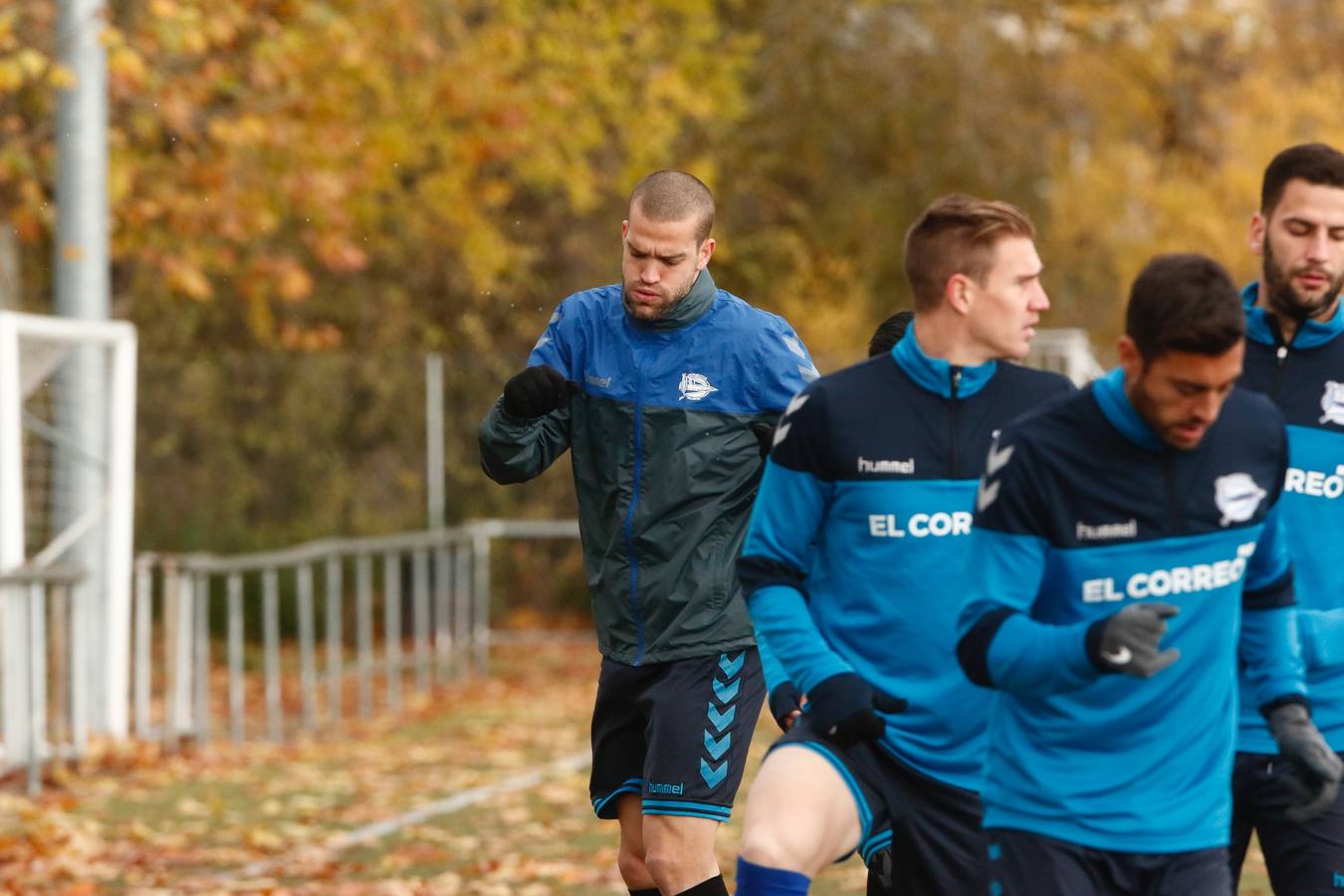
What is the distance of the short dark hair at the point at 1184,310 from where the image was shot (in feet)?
12.7

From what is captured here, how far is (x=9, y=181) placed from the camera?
16281 mm

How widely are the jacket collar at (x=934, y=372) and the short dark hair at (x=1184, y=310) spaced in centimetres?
94

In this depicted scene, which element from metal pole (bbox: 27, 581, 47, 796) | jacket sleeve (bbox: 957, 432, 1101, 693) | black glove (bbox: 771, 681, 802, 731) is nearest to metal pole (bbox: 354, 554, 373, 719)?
metal pole (bbox: 27, 581, 47, 796)

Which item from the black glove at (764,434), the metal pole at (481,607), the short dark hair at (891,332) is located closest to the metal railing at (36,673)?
the metal pole at (481,607)

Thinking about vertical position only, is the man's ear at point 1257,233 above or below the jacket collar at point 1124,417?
above

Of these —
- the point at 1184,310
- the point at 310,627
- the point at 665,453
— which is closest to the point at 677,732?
the point at 665,453

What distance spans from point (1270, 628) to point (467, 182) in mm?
17683

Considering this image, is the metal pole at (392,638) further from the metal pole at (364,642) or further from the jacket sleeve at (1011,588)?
the jacket sleeve at (1011,588)

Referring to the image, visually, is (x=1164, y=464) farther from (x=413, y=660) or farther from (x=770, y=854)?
(x=413, y=660)

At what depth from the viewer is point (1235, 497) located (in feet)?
13.3

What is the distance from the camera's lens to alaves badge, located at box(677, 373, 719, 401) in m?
6.25

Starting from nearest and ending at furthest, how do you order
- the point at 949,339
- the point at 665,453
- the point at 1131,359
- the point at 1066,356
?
the point at 1131,359
the point at 949,339
the point at 665,453
the point at 1066,356

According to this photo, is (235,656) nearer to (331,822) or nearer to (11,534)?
(11,534)

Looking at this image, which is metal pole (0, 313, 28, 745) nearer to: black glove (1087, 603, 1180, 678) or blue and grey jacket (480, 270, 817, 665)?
blue and grey jacket (480, 270, 817, 665)
